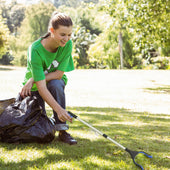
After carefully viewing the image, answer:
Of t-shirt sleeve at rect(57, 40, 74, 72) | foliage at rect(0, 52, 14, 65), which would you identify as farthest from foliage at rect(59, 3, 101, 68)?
t-shirt sleeve at rect(57, 40, 74, 72)

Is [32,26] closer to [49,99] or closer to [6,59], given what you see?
[6,59]

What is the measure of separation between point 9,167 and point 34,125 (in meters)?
0.77

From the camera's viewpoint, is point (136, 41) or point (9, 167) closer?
point (9, 167)

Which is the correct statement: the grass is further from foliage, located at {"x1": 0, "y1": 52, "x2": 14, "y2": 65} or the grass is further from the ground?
foliage, located at {"x1": 0, "y1": 52, "x2": 14, "y2": 65}

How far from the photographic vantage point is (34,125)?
3473mm

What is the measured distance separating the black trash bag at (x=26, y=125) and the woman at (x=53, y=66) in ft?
0.60

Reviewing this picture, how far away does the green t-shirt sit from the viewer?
343 centimetres

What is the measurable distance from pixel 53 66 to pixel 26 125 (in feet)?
2.77

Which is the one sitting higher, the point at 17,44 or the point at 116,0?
the point at 116,0

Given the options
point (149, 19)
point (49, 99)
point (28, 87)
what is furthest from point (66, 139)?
point (149, 19)

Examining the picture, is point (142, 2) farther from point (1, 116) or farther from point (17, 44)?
point (17, 44)

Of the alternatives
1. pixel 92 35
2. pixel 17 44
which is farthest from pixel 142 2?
pixel 17 44

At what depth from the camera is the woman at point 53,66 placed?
129 inches

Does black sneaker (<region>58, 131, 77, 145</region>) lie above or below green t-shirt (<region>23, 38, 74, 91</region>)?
below
